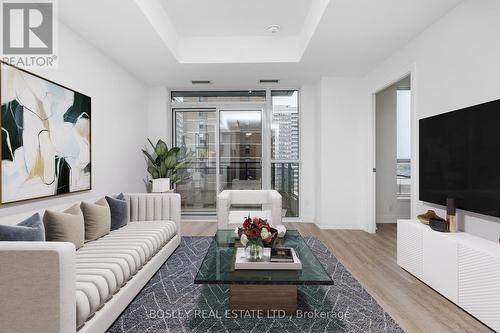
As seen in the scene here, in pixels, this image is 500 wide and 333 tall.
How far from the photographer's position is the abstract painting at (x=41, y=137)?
230 cm

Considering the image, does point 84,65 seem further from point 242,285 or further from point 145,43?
point 242,285

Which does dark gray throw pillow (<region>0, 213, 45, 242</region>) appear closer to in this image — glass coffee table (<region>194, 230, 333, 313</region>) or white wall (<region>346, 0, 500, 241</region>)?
glass coffee table (<region>194, 230, 333, 313</region>)

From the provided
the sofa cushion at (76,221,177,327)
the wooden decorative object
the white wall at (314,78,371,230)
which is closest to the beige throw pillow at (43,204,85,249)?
the sofa cushion at (76,221,177,327)

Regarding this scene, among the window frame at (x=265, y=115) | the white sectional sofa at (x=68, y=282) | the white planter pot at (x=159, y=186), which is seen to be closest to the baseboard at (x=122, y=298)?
the white sectional sofa at (x=68, y=282)

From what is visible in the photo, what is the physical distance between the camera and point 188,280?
282 centimetres

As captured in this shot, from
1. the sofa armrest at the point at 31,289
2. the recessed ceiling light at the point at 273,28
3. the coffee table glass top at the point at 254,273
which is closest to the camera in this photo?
the sofa armrest at the point at 31,289

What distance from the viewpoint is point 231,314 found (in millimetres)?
2188

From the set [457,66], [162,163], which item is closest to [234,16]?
[457,66]

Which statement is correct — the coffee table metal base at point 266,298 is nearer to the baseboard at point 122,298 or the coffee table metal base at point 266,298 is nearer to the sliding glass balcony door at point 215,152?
the baseboard at point 122,298

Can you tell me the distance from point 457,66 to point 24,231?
12.4 feet

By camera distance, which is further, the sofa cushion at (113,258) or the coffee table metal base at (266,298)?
the coffee table metal base at (266,298)

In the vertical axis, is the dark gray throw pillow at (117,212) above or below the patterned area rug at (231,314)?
above

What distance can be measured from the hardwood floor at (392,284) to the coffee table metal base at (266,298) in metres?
0.81

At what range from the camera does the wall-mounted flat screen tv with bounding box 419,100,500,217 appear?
2264mm
